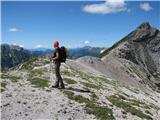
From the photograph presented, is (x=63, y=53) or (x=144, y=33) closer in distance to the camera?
(x=63, y=53)

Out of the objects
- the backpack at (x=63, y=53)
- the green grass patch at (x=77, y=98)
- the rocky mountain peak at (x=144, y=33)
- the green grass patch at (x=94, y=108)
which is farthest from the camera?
the rocky mountain peak at (x=144, y=33)

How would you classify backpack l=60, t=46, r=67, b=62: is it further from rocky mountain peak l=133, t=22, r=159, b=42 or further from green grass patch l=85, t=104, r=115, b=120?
rocky mountain peak l=133, t=22, r=159, b=42

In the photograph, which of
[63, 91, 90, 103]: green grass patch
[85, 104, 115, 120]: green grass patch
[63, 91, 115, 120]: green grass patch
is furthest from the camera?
[63, 91, 90, 103]: green grass patch

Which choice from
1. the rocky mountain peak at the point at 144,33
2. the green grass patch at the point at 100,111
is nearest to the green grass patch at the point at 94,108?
→ the green grass patch at the point at 100,111

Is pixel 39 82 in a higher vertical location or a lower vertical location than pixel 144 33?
lower

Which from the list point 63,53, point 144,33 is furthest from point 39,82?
point 144,33

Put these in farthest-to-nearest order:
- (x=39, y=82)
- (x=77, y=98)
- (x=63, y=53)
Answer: (x=39, y=82) < (x=63, y=53) < (x=77, y=98)

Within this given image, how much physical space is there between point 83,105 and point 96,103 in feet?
6.90

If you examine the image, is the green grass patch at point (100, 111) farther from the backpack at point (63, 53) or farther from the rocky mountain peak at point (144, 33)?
the rocky mountain peak at point (144, 33)

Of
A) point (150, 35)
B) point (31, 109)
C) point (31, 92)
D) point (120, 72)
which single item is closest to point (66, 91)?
point (31, 92)

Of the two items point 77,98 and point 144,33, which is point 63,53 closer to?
point 77,98

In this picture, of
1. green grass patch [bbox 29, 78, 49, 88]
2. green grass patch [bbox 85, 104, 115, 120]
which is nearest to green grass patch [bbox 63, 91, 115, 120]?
green grass patch [bbox 85, 104, 115, 120]

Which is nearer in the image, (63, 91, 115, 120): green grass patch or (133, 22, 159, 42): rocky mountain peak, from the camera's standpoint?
(63, 91, 115, 120): green grass patch

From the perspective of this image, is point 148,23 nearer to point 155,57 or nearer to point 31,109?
point 155,57
